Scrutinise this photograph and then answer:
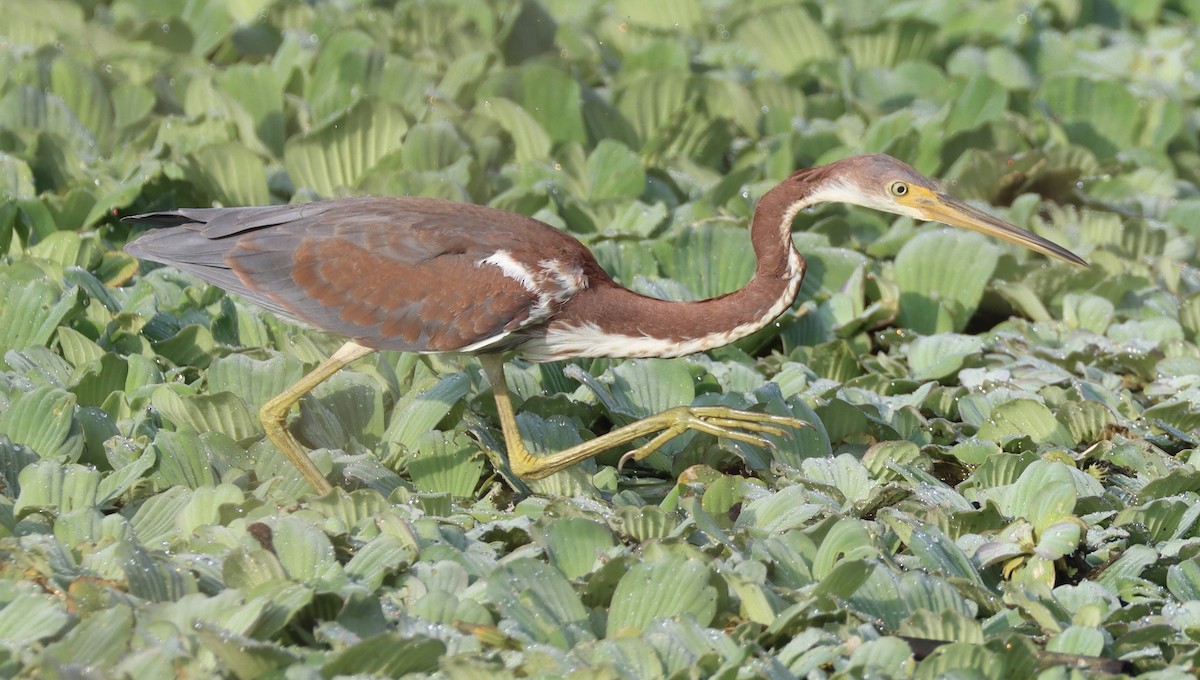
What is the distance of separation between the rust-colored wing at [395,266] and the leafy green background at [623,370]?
0.98 feet

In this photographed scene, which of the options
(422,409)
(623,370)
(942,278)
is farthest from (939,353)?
(422,409)

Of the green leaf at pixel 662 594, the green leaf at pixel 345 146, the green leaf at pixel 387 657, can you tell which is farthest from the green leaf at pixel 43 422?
the green leaf at pixel 345 146

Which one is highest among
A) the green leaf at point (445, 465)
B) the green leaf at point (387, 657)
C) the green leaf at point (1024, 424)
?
the green leaf at point (387, 657)

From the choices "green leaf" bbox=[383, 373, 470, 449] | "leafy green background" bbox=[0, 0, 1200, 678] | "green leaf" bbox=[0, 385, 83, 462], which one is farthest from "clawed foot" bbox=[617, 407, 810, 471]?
"green leaf" bbox=[0, 385, 83, 462]

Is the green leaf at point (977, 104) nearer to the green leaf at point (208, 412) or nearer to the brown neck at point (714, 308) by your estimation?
the brown neck at point (714, 308)

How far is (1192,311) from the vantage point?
644 centimetres

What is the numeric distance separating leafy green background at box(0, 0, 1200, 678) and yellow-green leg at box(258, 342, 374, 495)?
9 cm

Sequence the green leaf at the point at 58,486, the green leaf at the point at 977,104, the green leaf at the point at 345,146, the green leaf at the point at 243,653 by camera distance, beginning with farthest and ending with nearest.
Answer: the green leaf at the point at 977,104
the green leaf at the point at 345,146
the green leaf at the point at 58,486
the green leaf at the point at 243,653

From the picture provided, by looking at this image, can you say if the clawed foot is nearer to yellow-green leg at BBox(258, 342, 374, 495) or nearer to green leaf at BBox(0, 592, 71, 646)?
yellow-green leg at BBox(258, 342, 374, 495)

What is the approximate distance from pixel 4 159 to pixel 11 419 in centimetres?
202

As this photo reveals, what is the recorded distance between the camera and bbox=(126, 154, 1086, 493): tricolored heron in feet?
15.8

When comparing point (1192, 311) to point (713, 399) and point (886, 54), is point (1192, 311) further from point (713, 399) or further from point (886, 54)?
point (886, 54)

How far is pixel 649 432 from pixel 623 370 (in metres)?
0.57

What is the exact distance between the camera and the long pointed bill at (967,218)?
16.1ft
